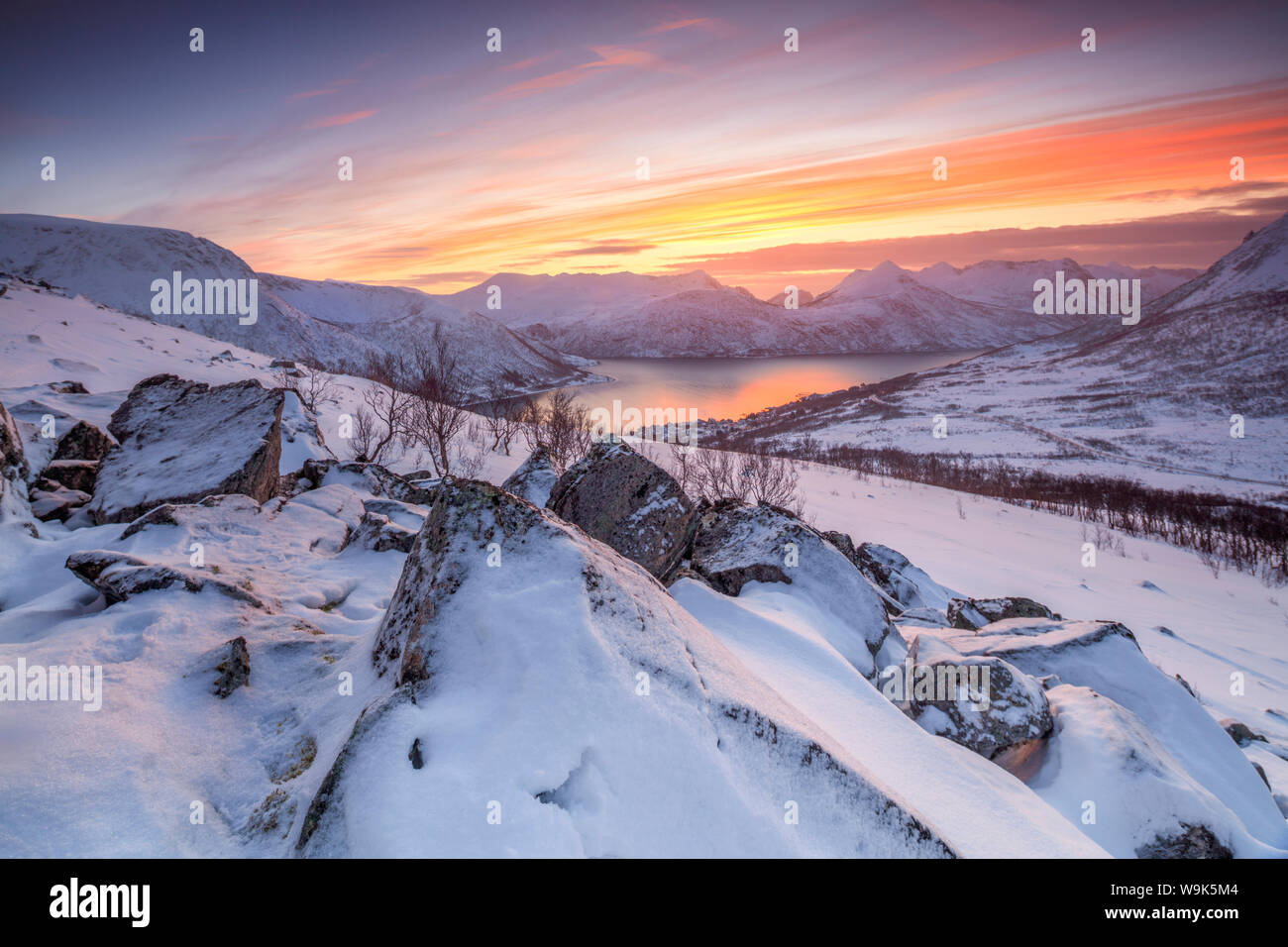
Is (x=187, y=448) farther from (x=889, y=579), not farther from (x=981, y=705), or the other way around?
(x=889, y=579)

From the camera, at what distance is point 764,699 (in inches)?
151

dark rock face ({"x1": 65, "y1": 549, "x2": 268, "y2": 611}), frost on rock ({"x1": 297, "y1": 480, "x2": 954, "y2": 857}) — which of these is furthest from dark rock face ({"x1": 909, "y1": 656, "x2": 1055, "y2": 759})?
dark rock face ({"x1": 65, "y1": 549, "x2": 268, "y2": 611})

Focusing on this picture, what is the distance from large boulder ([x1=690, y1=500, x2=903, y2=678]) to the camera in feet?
23.8

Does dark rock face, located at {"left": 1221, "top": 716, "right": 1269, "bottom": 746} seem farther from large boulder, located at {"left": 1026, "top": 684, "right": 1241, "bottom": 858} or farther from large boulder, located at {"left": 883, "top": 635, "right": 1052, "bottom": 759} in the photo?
large boulder, located at {"left": 883, "top": 635, "right": 1052, "bottom": 759}

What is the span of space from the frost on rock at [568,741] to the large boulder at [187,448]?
7.33 m

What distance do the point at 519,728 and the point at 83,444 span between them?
12068mm

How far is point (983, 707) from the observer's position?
6020 mm

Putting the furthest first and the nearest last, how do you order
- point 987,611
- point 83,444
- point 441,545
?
point 987,611 < point 83,444 < point 441,545

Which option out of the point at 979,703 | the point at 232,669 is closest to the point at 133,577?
the point at 232,669

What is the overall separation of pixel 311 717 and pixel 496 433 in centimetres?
3434

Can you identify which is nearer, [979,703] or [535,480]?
[979,703]

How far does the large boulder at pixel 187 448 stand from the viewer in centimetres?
905

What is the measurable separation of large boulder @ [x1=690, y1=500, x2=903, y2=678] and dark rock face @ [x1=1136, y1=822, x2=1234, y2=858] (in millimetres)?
2723
